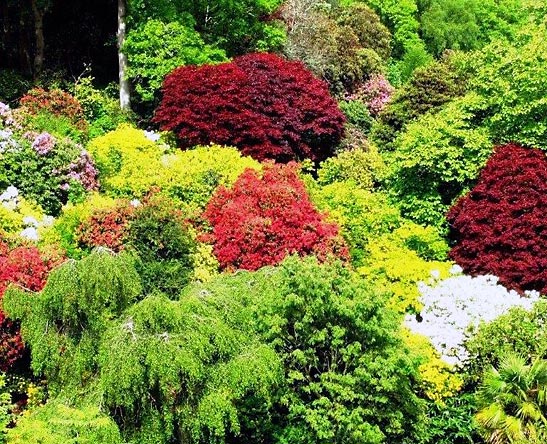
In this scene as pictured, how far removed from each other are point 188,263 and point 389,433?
6512 millimetres

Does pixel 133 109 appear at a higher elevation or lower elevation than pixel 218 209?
lower

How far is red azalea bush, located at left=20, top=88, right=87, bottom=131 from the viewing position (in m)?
24.0

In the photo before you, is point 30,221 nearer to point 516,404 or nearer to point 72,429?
point 72,429

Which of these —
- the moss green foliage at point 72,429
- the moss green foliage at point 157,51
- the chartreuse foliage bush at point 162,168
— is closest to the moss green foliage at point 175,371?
the moss green foliage at point 72,429

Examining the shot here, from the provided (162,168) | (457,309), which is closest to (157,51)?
→ (162,168)

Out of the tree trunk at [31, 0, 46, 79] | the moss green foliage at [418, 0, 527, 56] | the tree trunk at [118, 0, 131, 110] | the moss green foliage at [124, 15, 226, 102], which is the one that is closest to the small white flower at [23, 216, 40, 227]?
the moss green foliage at [124, 15, 226, 102]

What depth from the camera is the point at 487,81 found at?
81.3 ft

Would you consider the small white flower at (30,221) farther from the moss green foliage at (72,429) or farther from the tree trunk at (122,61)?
the tree trunk at (122,61)

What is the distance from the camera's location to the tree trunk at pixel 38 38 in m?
29.2

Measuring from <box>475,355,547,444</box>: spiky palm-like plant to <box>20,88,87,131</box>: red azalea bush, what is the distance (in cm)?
1574

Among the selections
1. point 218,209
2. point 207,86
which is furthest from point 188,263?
point 207,86

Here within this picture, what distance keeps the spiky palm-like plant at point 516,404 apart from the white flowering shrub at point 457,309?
1898 mm

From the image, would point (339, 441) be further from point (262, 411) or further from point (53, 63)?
point (53, 63)

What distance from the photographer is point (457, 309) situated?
17.9 metres
